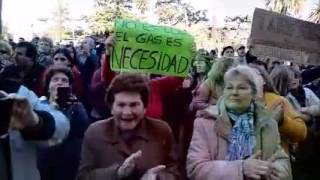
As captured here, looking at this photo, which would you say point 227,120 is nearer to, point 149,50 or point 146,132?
point 146,132

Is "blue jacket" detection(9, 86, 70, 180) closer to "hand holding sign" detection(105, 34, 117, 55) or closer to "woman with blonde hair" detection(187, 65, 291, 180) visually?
"woman with blonde hair" detection(187, 65, 291, 180)

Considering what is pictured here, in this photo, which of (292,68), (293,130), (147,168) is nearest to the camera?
(147,168)

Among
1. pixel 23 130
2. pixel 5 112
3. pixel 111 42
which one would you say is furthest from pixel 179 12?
pixel 5 112

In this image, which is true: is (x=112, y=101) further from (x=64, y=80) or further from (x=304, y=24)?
(x=304, y=24)

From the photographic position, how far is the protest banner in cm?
530

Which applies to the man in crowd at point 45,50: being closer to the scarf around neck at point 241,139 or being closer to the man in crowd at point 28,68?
the man in crowd at point 28,68

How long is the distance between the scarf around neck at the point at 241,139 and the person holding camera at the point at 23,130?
119 cm

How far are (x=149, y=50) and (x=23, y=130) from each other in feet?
7.82

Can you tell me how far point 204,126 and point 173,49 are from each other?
1350 millimetres

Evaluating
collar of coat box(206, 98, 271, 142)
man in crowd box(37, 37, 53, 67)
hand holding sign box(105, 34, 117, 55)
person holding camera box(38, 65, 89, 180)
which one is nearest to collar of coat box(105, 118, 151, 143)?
collar of coat box(206, 98, 271, 142)

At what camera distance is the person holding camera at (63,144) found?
16.2 feet

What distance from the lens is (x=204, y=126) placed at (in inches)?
170

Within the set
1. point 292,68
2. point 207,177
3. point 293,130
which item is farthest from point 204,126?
point 292,68

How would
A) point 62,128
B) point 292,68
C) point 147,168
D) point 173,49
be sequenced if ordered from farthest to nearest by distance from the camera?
1. point 292,68
2. point 173,49
3. point 147,168
4. point 62,128
